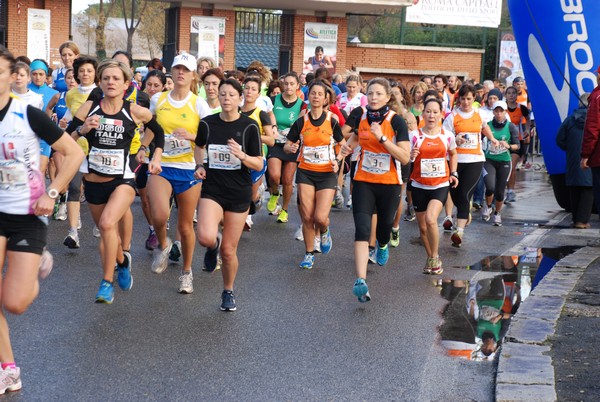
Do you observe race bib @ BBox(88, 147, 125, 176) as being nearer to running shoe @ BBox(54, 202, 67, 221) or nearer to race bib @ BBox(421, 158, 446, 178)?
race bib @ BBox(421, 158, 446, 178)

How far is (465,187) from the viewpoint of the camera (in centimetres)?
1227

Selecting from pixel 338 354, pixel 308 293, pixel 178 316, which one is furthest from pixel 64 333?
pixel 308 293

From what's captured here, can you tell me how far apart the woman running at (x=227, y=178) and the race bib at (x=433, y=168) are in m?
2.77

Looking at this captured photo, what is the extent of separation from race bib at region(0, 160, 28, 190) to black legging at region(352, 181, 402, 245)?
11.8 ft

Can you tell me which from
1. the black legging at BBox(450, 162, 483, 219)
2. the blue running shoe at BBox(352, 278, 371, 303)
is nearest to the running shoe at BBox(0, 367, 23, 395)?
the blue running shoe at BBox(352, 278, 371, 303)

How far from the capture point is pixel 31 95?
11602mm

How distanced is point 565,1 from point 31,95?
23.6 feet

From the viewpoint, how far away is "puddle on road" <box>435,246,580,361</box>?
6.96m

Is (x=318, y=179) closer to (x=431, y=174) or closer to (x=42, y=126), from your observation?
(x=431, y=174)

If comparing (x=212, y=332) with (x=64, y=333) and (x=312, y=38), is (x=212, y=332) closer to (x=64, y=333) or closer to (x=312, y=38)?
(x=64, y=333)

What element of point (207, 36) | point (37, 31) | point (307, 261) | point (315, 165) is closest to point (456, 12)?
point (207, 36)

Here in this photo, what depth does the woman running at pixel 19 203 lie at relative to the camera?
5.37 metres

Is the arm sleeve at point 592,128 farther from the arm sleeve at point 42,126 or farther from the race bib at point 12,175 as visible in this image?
the race bib at point 12,175

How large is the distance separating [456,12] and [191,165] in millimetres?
32383
